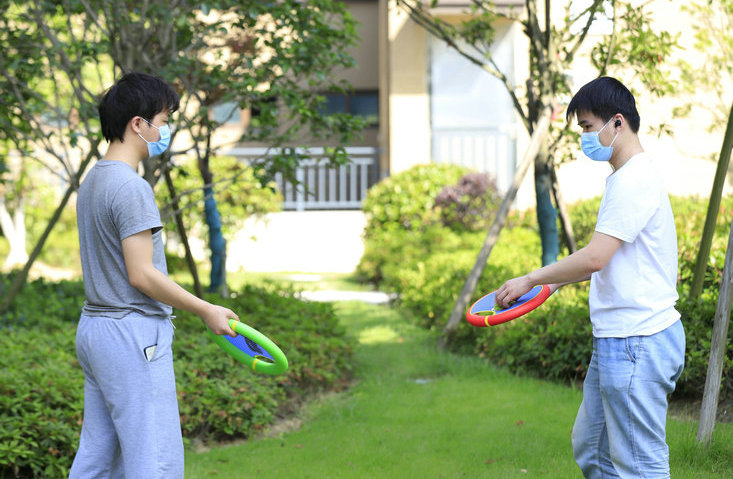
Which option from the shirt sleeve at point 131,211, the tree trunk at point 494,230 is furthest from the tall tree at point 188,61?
the shirt sleeve at point 131,211

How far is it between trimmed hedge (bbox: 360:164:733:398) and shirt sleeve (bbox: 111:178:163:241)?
3426 millimetres

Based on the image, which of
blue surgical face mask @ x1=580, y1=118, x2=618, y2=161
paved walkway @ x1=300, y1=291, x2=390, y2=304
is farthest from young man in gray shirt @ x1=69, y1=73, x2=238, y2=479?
paved walkway @ x1=300, y1=291, x2=390, y2=304

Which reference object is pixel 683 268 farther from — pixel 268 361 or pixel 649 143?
pixel 649 143

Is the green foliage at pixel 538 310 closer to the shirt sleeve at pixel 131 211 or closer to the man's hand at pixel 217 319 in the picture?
the man's hand at pixel 217 319

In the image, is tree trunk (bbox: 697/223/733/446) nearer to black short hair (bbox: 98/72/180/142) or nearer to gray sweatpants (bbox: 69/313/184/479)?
gray sweatpants (bbox: 69/313/184/479)

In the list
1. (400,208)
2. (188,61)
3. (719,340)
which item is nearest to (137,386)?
(719,340)

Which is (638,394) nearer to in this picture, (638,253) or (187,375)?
(638,253)

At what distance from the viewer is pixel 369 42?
55.2 ft

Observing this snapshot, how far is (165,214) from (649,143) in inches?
311

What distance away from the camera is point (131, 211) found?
2.47m

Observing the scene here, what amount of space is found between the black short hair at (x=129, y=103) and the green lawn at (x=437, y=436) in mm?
2139

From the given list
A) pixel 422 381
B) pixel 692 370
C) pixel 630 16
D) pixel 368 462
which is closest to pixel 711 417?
pixel 692 370

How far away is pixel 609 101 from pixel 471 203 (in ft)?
27.7

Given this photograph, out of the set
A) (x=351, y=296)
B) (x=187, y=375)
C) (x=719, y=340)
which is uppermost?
(x=719, y=340)
